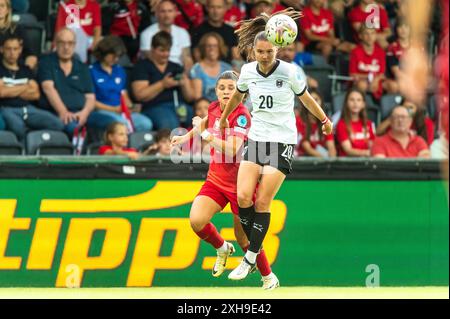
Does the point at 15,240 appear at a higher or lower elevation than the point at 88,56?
lower

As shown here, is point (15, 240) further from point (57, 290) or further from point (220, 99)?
point (220, 99)

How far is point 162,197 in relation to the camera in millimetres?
13312

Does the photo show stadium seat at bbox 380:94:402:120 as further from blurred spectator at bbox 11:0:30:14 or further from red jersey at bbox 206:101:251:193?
red jersey at bbox 206:101:251:193

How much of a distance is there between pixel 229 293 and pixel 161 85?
448cm

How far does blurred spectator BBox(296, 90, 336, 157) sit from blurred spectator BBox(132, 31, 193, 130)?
5.18ft

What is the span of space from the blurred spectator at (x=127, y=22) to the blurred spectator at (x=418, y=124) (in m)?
3.76

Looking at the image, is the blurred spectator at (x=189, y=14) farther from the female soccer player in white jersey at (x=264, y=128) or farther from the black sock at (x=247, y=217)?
the black sock at (x=247, y=217)

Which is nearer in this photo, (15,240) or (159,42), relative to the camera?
(15,240)

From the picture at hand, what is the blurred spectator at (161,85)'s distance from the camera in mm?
15430

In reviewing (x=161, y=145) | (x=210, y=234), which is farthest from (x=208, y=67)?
(x=210, y=234)

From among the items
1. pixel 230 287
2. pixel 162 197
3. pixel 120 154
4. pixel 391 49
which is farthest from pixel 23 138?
pixel 391 49

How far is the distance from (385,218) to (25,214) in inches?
170

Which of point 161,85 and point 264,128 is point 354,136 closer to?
point 161,85

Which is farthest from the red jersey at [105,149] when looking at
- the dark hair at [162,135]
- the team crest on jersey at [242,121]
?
the team crest on jersey at [242,121]
